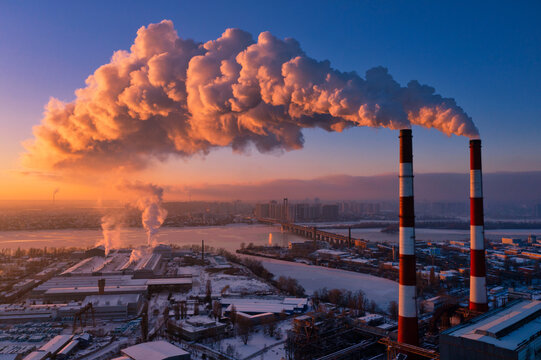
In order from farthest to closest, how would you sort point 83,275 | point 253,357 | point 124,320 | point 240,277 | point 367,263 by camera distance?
1. point 367,263
2. point 240,277
3. point 83,275
4. point 124,320
5. point 253,357

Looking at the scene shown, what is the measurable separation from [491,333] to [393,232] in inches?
1054

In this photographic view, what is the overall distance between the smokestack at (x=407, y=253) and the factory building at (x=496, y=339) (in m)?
0.50

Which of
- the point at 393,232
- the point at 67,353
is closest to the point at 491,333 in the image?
the point at 67,353

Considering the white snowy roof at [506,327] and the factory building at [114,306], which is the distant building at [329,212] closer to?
the factory building at [114,306]

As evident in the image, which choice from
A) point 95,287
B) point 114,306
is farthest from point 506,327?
point 95,287

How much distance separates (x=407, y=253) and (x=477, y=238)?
111 centimetres

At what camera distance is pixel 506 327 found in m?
3.25

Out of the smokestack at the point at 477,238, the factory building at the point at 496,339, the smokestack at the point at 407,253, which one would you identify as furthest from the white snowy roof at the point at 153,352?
the smokestack at the point at 477,238

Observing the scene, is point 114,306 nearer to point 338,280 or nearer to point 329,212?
point 338,280

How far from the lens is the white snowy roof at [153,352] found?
5.05 m

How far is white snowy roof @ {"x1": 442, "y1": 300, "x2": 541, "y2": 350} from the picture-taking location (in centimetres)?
309

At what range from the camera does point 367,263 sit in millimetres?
13836

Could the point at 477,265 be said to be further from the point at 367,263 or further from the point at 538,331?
the point at 367,263

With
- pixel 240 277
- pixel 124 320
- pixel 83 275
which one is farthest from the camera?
pixel 240 277
